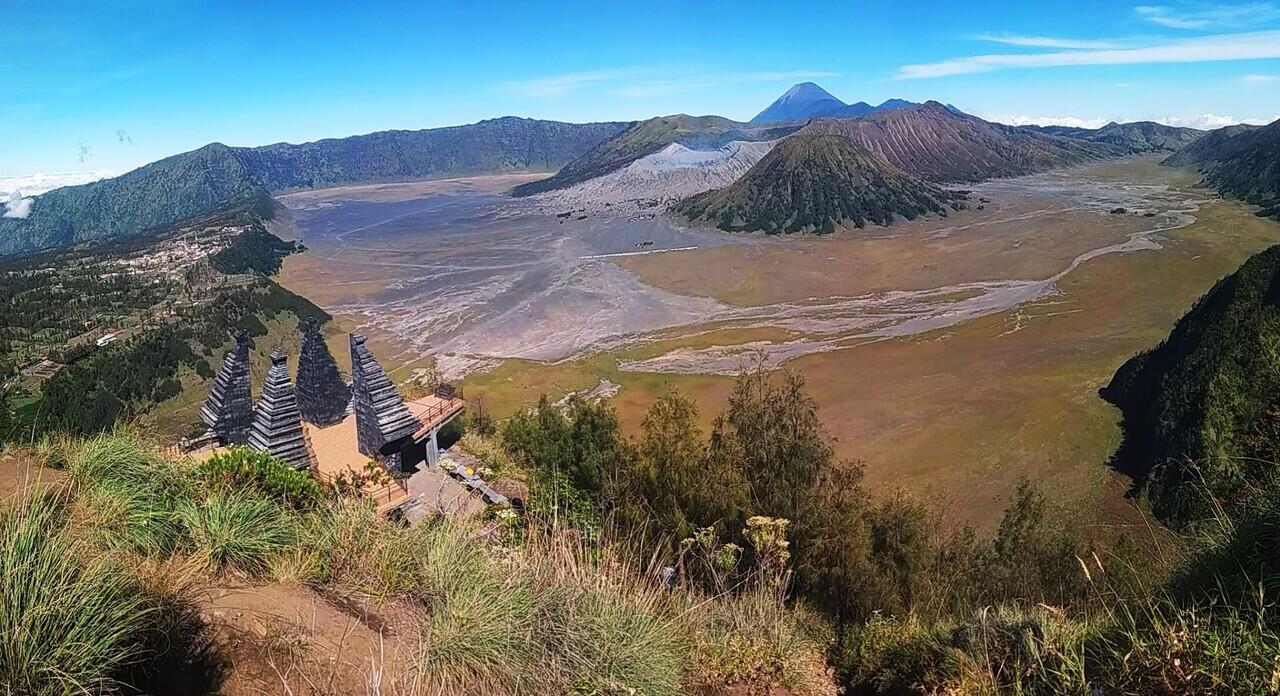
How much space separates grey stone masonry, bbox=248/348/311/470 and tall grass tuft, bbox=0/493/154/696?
7.68 meters

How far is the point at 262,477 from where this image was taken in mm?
6531

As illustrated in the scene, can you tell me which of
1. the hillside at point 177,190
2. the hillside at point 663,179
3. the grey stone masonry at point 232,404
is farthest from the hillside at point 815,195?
the hillside at point 177,190

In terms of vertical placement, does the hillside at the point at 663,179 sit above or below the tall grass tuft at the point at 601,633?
above

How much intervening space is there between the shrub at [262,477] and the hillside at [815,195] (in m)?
67.0

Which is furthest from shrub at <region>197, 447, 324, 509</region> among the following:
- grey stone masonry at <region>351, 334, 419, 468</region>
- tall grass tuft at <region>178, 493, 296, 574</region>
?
grey stone masonry at <region>351, 334, 419, 468</region>

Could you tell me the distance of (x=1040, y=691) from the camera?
10.8 ft

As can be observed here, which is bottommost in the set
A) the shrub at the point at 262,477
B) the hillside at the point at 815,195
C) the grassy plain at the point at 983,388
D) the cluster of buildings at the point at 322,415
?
the grassy plain at the point at 983,388

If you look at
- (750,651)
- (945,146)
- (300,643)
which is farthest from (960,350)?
(945,146)

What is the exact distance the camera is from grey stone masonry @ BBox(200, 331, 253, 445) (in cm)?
1099

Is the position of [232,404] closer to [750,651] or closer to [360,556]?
[360,556]

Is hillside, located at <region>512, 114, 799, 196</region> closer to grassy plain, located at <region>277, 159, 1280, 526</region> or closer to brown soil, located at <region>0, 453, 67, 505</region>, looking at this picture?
grassy plain, located at <region>277, 159, 1280, 526</region>

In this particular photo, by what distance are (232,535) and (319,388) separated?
939 centimetres

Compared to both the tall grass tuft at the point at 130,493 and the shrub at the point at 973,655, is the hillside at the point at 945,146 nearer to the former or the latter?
the shrub at the point at 973,655

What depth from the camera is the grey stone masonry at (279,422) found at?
10.1 metres
